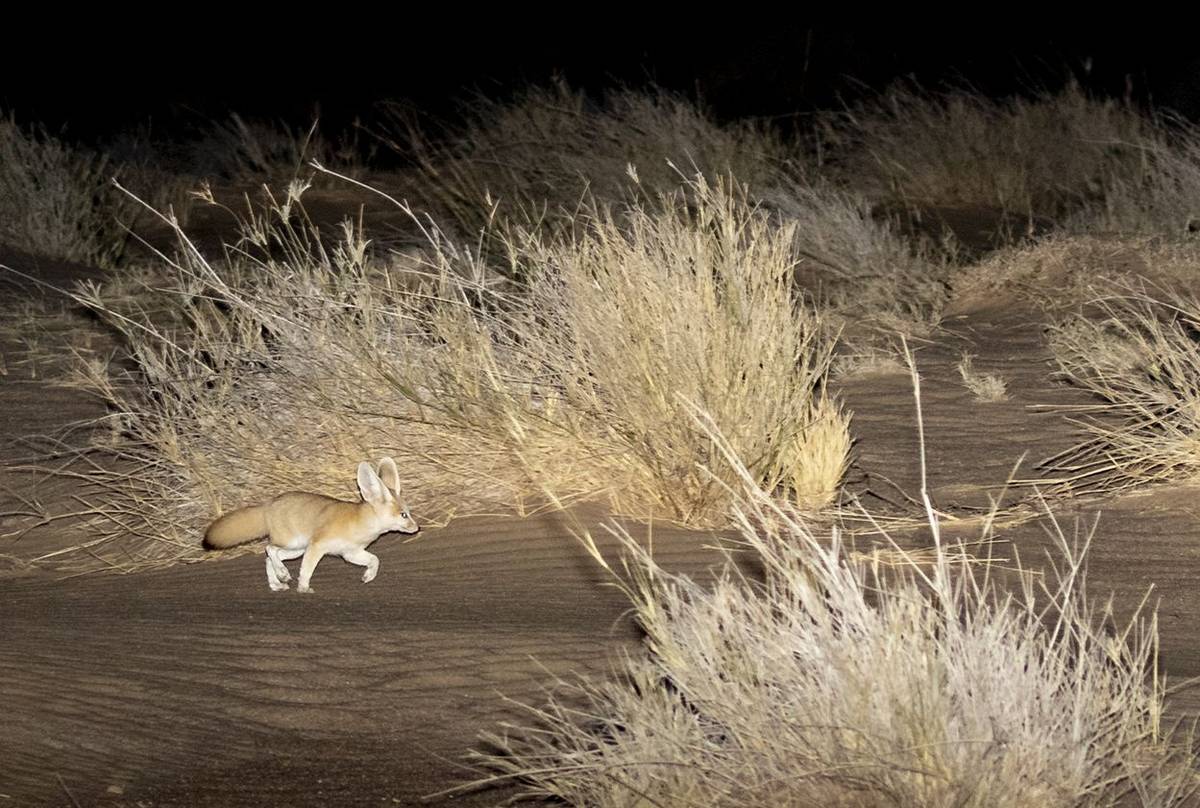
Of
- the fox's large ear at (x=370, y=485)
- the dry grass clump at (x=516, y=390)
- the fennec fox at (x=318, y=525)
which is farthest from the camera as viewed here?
the dry grass clump at (x=516, y=390)

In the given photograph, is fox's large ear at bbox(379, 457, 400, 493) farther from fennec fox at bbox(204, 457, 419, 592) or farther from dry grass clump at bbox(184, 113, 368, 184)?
dry grass clump at bbox(184, 113, 368, 184)

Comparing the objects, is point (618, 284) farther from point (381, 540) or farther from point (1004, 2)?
point (1004, 2)

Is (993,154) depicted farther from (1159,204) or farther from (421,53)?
(421,53)

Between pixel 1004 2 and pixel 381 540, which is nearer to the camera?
pixel 381 540

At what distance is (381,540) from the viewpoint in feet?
22.5

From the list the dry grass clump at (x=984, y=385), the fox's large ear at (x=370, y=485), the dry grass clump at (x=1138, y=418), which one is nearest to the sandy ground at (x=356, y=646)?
the dry grass clump at (x=1138, y=418)

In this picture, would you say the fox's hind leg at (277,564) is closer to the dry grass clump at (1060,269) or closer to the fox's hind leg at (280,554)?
the fox's hind leg at (280,554)

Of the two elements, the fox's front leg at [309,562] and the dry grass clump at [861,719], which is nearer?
the dry grass clump at [861,719]

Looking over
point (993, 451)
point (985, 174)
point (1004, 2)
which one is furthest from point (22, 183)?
point (1004, 2)

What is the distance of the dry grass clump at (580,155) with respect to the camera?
14.5m

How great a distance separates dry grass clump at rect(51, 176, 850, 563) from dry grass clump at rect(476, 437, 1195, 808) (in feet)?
8.04

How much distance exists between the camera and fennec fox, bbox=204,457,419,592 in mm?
5992

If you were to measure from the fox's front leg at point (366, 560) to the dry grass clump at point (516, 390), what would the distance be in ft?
2.13

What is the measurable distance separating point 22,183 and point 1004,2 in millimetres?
25004
